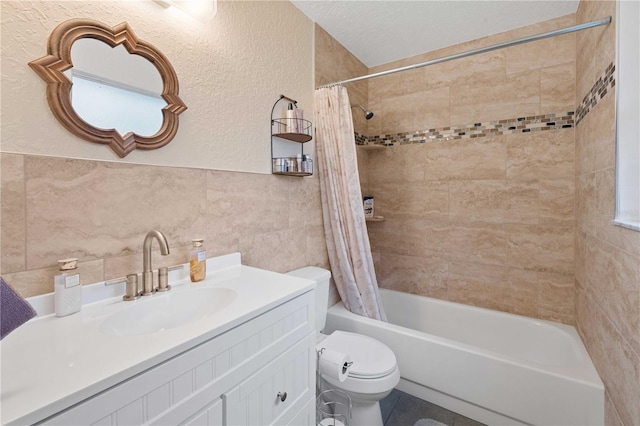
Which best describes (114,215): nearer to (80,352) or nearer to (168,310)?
(168,310)

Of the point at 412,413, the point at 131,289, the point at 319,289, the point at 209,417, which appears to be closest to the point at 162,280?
the point at 131,289

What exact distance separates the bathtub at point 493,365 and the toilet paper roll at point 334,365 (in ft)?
1.69

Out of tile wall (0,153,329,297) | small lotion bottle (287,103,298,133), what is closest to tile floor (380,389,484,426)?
tile wall (0,153,329,297)

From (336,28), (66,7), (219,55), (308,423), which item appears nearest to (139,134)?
(66,7)

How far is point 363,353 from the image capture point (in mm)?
1565

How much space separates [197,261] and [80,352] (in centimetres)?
56

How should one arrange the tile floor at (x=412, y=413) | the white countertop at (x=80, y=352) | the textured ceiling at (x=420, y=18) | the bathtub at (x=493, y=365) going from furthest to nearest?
the textured ceiling at (x=420, y=18) → the tile floor at (x=412, y=413) → the bathtub at (x=493, y=365) → the white countertop at (x=80, y=352)

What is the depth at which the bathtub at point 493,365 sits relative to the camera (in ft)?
4.48

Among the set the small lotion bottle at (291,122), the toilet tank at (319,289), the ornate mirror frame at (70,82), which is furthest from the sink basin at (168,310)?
the small lotion bottle at (291,122)

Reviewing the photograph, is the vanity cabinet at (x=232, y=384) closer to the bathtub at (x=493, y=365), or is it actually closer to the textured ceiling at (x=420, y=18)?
the bathtub at (x=493, y=365)

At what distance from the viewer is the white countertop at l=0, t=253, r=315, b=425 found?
0.51 metres

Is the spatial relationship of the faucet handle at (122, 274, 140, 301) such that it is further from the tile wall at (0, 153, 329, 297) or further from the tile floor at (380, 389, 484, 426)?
the tile floor at (380, 389, 484, 426)

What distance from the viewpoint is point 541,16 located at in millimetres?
1924

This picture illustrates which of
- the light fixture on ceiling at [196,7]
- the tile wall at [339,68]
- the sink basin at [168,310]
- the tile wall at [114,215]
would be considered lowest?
the sink basin at [168,310]
